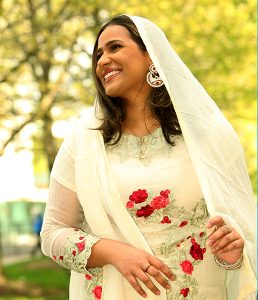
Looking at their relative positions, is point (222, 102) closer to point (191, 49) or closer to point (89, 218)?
point (191, 49)

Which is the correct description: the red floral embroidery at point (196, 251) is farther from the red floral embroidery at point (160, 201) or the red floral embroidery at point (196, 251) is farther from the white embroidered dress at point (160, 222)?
the red floral embroidery at point (160, 201)

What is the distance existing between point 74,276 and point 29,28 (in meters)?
8.99

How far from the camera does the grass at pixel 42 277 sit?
14458mm

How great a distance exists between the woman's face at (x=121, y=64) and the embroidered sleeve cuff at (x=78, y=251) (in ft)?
1.86

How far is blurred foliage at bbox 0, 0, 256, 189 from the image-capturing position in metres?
10.7

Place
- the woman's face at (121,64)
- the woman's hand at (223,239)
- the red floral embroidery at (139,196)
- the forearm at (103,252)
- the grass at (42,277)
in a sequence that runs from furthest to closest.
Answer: the grass at (42,277)
the woman's face at (121,64)
the red floral embroidery at (139,196)
the forearm at (103,252)
the woman's hand at (223,239)

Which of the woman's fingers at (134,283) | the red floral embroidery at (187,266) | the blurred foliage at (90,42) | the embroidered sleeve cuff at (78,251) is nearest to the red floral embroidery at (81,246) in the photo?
the embroidered sleeve cuff at (78,251)

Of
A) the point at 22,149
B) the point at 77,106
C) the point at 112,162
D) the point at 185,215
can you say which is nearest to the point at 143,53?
the point at 112,162

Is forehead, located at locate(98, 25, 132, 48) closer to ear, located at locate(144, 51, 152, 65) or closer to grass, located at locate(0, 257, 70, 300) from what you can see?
ear, located at locate(144, 51, 152, 65)

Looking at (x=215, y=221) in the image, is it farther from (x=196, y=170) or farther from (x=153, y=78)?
(x=153, y=78)

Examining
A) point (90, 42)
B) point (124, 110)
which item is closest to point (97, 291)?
point (124, 110)

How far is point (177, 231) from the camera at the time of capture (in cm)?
259

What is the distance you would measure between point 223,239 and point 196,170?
0.30m

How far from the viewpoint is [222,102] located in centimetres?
1192
